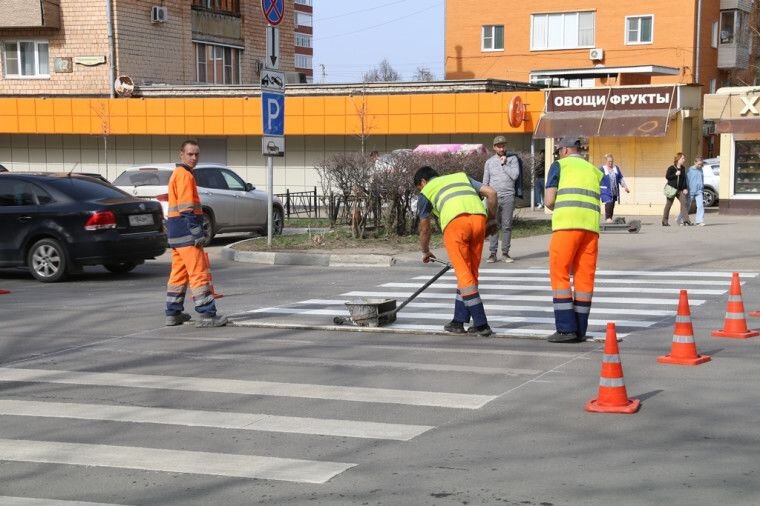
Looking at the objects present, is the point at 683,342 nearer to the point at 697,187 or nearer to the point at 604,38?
the point at 697,187

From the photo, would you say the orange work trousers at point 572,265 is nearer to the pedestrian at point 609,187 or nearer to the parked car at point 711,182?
the pedestrian at point 609,187

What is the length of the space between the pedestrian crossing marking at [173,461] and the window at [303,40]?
430 feet

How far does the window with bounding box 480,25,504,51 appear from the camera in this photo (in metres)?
52.4

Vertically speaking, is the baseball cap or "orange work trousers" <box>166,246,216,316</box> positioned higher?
the baseball cap

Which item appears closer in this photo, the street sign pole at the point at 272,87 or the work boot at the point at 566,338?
the work boot at the point at 566,338

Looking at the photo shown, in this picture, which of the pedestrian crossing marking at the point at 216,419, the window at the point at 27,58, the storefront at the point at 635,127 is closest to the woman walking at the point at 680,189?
the storefront at the point at 635,127

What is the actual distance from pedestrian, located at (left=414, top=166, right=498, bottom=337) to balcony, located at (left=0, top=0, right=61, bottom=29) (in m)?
32.0

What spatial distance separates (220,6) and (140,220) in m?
29.5

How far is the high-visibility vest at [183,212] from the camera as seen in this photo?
11.2 m

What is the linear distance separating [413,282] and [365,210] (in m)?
5.45

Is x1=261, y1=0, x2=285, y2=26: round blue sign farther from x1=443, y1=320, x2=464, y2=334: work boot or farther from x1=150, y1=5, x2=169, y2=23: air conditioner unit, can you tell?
x1=150, y1=5, x2=169, y2=23: air conditioner unit

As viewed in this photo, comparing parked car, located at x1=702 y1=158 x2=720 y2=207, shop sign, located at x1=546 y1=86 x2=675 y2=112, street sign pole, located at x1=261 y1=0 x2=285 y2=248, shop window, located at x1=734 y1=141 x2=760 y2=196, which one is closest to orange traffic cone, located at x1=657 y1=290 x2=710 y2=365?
street sign pole, located at x1=261 y1=0 x2=285 y2=248

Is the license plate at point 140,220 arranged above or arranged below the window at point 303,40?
below

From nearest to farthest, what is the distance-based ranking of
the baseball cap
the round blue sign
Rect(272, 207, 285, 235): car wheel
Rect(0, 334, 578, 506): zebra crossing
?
1. Rect(0, 334, 578, 506): zebra crossing
2. the baseball cap
3. the round blue sign
4. Rect(272, 207, 285, 235): car wheel
